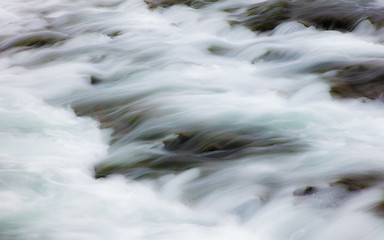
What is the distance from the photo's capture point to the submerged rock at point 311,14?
6.39m

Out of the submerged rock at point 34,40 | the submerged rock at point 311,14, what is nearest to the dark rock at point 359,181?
the submerged rock at point 311,14

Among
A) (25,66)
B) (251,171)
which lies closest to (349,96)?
(251,171)

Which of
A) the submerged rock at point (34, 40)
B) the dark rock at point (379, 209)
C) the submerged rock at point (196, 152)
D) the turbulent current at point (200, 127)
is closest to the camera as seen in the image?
the dark rock at point (379, 209)

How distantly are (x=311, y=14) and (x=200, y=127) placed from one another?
3.40 m

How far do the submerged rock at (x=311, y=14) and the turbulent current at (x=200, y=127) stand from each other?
0.09 ft

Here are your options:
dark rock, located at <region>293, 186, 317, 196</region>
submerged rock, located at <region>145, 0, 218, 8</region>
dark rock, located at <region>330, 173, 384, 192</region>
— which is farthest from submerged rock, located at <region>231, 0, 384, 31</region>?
dark rock, located at <region>293, 186, 317, 196</region>

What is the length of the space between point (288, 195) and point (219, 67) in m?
2.62

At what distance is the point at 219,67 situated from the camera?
5438mm

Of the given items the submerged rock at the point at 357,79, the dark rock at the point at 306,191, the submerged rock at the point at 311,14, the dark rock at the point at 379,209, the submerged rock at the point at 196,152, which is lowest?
the dark rock at the point at 379,209

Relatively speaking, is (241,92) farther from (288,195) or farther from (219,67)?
(288,195)

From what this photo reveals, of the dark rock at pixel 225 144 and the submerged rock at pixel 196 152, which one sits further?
the dark rock at pixel 225 144

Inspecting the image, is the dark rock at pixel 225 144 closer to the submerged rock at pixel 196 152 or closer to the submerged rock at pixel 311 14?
the submerged rock at pixel 196 152

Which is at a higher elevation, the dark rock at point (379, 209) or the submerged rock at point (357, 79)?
the submerged rock at point (357, 79)

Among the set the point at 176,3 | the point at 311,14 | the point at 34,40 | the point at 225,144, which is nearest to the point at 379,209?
the point at 225,144
